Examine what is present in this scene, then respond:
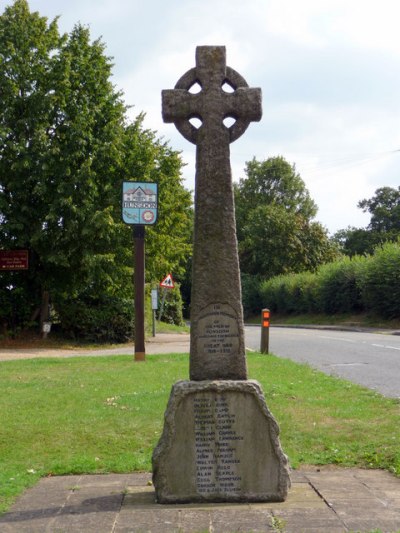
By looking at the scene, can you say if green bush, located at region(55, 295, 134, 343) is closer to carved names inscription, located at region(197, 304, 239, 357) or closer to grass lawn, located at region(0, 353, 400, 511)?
grass lawn, located at region(0, 353, 400, 511)

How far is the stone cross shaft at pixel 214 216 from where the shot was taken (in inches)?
226

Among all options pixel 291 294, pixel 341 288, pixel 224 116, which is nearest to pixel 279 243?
pixel 291 294

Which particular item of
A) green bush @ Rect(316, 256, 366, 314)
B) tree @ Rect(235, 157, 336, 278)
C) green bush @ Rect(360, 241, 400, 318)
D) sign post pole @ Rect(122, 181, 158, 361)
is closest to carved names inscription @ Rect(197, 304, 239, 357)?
sign post pole @ Rect(122, 181, 158, 361)

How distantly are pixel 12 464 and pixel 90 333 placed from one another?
19.3 m

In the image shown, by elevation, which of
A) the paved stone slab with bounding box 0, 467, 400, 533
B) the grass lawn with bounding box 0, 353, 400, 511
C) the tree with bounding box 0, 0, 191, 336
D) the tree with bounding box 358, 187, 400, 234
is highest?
the tree with bounding box 358, 187, 400, 234

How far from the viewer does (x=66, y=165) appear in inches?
931

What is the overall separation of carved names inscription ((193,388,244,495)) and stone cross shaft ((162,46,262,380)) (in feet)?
0.80

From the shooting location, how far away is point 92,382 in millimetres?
12070

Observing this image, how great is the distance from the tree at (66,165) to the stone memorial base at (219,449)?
58.4 ft

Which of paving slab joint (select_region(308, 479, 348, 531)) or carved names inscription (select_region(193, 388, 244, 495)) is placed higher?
carved names inscription (select_region(193, 388, 244, 495))

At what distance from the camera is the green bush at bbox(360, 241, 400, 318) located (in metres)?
36.8

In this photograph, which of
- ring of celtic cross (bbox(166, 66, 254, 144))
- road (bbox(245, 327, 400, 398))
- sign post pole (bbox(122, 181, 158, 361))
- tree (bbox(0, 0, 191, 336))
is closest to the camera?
ring of celtic cross (bbox(166, 66, 254, 144))

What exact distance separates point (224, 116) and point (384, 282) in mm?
33024

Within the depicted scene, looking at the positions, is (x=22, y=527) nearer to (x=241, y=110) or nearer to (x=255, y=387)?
(x=255, y=387)
